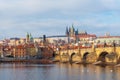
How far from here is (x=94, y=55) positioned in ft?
272

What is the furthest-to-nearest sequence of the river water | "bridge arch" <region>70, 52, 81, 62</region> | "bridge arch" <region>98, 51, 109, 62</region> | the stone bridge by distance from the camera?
"bridge arch" <region>70, 52, 81, 62</region> < "bridge arch" <region>98, 51, 109, 62</region> < the stone bridge < the river water

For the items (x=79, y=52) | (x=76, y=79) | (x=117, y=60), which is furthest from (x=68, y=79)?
(x=79, y=52)

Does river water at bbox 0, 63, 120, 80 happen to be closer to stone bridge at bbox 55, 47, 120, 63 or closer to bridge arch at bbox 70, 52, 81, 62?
stone bridge at bbox 55, 47, 120, 63

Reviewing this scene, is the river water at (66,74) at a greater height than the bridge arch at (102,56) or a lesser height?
lesser

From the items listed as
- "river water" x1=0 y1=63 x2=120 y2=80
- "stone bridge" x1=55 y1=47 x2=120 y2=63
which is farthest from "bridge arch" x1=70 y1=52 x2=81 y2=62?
"river water" x1=0 y1=63 x2=120 y2=80

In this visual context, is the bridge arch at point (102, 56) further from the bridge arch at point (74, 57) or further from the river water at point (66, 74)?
the river water at point (66, 74)

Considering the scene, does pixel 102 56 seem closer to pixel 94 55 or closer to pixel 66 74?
pixel 94 55

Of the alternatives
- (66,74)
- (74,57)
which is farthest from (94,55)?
(66,74)

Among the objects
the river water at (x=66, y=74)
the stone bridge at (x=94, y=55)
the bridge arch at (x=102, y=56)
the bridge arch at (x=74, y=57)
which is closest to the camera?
the river water at (x=66, y=74)

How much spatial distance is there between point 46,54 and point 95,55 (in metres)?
62.5

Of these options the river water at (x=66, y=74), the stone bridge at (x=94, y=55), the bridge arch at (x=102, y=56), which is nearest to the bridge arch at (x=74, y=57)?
the stone bridge at (x=94, y=55)

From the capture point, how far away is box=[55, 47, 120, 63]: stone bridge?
247ft

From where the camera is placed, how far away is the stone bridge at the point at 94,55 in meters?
75.4

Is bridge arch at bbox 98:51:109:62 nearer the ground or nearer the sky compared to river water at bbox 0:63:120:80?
nearer the sky
